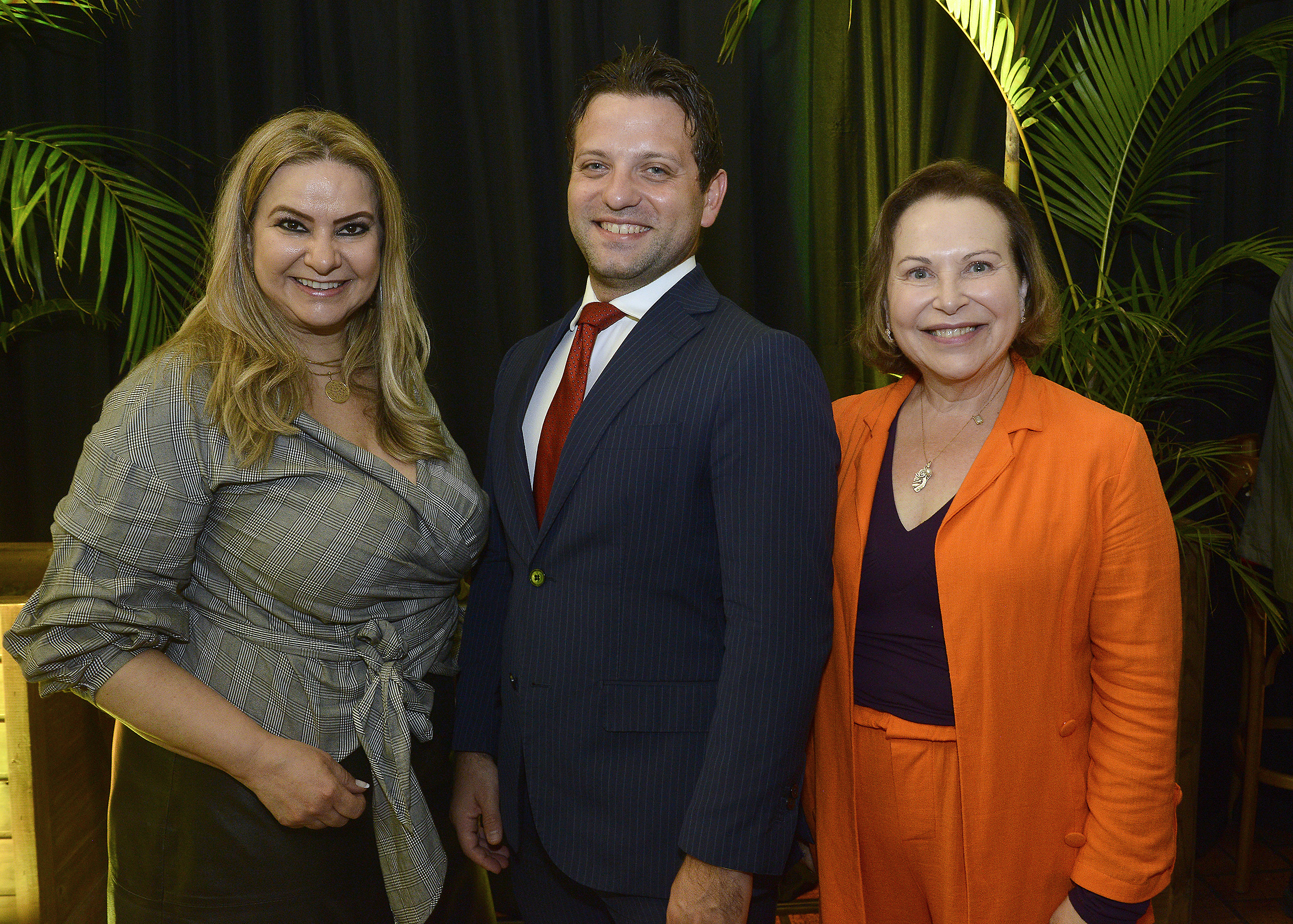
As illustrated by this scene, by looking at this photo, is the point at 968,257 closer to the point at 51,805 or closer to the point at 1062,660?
the point at 1062,660

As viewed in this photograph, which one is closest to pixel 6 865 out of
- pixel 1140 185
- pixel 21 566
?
pixel 21 566

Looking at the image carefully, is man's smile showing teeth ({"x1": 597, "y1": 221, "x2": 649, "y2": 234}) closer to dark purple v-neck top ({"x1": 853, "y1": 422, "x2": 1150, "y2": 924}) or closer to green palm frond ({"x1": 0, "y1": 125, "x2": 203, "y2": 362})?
dark purple v-neck top ({"x1": 853, "y1": 422, "x2": 1150, "y2": 924})

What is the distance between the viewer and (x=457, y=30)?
9.19 feet

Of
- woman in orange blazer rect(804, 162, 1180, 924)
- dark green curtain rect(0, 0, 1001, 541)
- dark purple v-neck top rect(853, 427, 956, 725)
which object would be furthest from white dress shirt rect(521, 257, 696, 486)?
dark green curtain rect(0, 0, 1001, 541)

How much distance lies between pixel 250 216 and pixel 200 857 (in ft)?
3.23

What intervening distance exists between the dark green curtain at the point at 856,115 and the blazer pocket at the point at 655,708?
177cm

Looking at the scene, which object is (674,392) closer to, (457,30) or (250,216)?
(250,216)

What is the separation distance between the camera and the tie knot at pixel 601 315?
1.53 metres

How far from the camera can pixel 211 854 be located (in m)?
1.38

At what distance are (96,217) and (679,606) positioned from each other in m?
2.46

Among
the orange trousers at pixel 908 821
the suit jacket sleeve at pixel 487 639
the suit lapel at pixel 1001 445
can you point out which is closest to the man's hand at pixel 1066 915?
the orange trousers at pixel 908 821

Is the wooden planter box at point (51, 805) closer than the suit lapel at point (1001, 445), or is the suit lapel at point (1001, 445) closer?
the suit lapel at point (1001, 445)

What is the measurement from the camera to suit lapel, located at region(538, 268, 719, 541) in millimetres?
1369

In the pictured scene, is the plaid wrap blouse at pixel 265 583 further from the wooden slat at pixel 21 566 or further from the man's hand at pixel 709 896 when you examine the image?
the wooden slat at pixel 21 566
